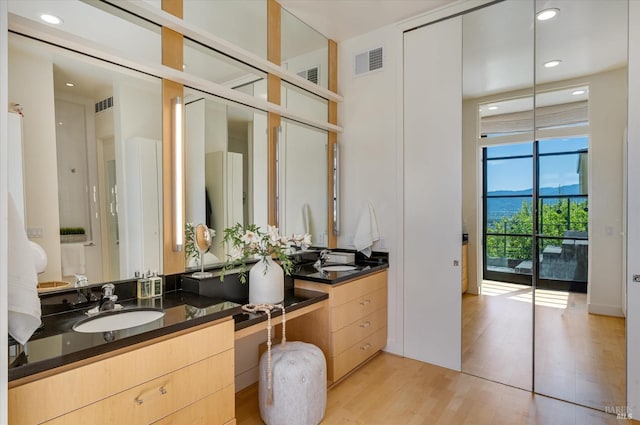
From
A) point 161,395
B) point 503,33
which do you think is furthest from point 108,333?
point 503,33

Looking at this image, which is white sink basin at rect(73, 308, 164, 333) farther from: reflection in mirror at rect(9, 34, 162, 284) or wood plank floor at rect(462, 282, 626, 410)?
wood plank floor at rect(462, 282, 626, 410)

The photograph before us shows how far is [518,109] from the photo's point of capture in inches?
107

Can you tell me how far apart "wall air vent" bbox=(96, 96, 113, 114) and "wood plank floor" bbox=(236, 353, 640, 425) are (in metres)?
2.03

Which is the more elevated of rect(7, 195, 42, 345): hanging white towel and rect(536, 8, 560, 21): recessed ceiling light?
rect(536, 8, 560, 21): recessed ceiling light

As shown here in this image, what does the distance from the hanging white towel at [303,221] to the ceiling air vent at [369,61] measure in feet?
4.71

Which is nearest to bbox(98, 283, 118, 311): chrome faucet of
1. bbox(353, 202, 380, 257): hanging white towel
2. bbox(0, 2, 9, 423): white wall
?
bbox(0, 2, 9, 423): white wall

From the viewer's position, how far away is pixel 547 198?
2646 millimetres

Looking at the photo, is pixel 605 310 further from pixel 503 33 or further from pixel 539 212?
pixel 503 33

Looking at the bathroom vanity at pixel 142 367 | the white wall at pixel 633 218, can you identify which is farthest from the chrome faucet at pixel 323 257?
the white wall at pixel 633 218

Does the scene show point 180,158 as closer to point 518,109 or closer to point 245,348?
point 245,348

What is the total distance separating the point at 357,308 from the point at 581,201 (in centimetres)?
181

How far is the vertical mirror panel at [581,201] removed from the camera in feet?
7.77

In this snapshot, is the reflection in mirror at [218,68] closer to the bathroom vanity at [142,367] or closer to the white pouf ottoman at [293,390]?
the bathroom vanity at [142,367]

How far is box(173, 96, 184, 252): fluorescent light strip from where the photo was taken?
2.15 m
